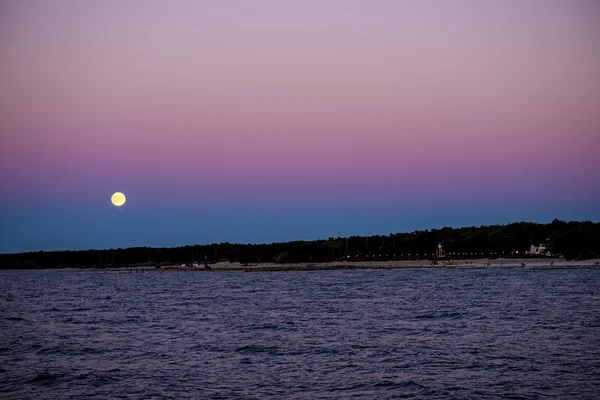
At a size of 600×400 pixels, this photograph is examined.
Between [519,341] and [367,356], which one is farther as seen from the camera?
[519,341]

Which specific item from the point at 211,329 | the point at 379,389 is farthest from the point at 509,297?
the point at 379,389

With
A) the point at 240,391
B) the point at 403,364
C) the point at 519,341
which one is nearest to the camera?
the point at 240,391

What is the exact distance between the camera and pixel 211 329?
4947cm

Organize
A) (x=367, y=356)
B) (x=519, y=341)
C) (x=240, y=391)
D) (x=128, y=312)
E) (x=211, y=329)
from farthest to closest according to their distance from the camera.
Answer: (x=128, y=312), (x=211, y=329), (x=519, y=341), (x=367, y=356), (x=240, y=391)

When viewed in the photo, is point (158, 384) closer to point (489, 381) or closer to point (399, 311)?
point (489, 381)

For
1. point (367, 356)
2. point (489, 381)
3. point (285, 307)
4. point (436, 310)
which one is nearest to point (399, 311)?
point (436, 310)

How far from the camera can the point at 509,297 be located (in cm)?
7606

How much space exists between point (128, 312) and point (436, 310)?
34126mm

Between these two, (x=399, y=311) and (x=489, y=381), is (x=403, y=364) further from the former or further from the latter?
(x=399, y=311)

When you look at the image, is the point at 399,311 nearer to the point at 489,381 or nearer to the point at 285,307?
the point at 285,307

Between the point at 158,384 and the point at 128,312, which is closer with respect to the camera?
the point at 158,384

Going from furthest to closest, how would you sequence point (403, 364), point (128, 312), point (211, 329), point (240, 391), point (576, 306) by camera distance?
1. point (128, 312)
2. point (576, 306)
3. point (211, 329)
4. point (403, 364)
5. point (240, 391)

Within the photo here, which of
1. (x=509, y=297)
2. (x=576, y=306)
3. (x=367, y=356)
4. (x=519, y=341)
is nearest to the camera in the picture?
(x=367, y=356)

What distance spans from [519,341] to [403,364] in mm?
11078
